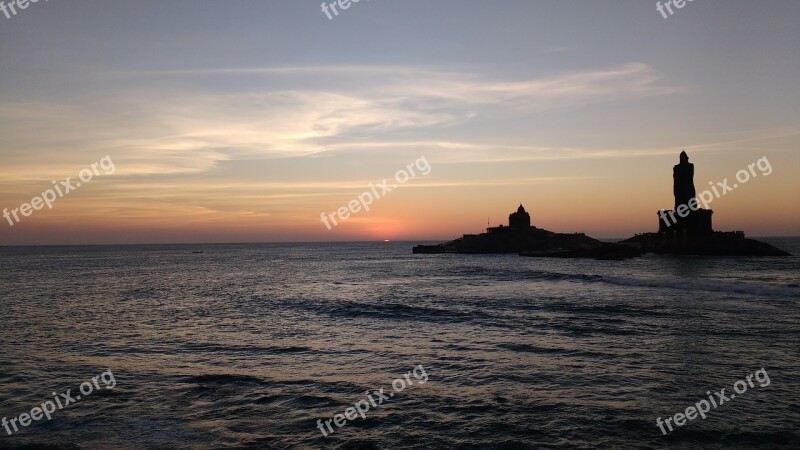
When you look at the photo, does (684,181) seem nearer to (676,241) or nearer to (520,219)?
(676,241)

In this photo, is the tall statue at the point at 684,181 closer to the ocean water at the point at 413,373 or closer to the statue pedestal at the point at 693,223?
the statue pedestal at the point at 693,223

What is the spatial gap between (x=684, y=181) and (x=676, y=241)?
61.9 feet

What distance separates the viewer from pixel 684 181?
13975 centimetres

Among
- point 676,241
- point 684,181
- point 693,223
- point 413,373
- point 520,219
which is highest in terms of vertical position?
point 684,181

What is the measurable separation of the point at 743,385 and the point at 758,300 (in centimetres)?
2859

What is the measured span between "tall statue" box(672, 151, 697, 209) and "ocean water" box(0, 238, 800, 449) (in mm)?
112299

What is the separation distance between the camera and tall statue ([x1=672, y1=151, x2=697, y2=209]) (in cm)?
13900

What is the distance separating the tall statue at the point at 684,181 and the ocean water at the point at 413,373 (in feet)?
368

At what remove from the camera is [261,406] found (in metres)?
15.2

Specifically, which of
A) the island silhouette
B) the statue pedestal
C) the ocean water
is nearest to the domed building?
the island silhouette

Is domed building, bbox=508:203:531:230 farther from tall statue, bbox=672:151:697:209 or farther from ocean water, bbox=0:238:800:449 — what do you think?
ocean water, bbox=0:238:800:449

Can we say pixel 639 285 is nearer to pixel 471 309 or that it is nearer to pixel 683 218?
pixel 471 309

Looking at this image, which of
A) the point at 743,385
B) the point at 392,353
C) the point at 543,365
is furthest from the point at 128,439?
the point at 743,385

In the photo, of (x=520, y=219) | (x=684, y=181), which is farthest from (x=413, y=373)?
(x=520, y=219)
